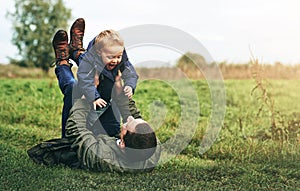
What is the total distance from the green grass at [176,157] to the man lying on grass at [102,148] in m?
0.10

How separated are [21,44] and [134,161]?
85.2ft

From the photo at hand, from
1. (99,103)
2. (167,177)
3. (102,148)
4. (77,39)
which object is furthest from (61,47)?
(167,177)

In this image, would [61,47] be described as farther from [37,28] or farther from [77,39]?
[37,28]

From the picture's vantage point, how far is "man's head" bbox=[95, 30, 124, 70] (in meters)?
4.81

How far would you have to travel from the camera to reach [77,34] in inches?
216

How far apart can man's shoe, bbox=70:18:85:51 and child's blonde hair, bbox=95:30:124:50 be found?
600mm

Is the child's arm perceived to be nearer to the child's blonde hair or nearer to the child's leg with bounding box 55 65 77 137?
the child's blonde hair

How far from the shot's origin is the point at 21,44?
2934 centimetres

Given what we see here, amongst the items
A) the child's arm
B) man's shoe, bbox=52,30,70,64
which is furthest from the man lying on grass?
man's shoe, bbox=52,30,70,64

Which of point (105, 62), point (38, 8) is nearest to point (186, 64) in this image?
point (105, 62)

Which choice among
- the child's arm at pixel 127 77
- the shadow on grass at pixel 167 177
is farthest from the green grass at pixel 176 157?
the child's arm at pixel 127 77

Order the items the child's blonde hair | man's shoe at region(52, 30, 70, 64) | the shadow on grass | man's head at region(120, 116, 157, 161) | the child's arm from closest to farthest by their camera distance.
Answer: the shadow on grass → man's head at region(120, 116, 157, 161) → the child's blonde hair → the child's arm → man's shoe at region(52, 30, 70, 64)

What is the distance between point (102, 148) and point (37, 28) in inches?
986

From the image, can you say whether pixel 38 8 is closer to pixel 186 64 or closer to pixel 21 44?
pixel 21 44
